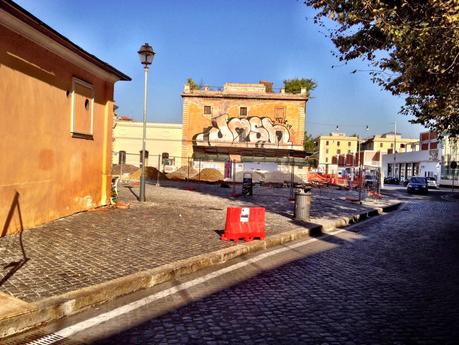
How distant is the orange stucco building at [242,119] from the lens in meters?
50.9

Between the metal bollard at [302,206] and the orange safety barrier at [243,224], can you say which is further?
the metal bollard at [302,206]

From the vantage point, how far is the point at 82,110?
11.3m

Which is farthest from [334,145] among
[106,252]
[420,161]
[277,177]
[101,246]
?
[106,252]

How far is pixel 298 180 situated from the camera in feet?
126

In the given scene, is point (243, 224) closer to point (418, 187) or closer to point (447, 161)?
point (418, 187)

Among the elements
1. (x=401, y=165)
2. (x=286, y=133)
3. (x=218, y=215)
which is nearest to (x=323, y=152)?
(x=401, y=165)

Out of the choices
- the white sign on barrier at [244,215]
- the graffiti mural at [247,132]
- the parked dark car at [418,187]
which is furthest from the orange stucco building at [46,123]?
the graffiti mural at [247,132]

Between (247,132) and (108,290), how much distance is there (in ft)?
151

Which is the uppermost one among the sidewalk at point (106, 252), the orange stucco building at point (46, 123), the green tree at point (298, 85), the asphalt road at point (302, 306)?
the green tree at point (298, 85)

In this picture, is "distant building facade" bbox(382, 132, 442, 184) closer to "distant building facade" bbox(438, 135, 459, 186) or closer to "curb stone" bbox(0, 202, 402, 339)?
"distant building facade" bbox(438, 135, 459, 186)

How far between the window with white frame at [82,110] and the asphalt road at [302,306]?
5450 millimetres

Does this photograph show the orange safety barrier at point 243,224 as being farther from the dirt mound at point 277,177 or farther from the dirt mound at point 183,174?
the dirt mound at point 277,177

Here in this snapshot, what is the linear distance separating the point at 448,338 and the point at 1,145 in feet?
23.5

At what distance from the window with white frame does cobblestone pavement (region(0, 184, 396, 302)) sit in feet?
6.55
